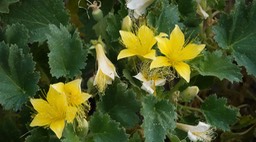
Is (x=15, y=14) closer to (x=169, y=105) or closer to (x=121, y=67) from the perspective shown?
(x=121, y=67)

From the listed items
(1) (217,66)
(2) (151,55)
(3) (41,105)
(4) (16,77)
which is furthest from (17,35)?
(1) (217,66)

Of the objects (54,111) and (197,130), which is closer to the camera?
(54,111)

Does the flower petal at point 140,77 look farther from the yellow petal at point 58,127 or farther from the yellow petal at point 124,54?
the yellow petal at point 58,127

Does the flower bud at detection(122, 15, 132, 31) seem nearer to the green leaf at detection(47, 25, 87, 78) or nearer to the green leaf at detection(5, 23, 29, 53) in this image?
the green leaf at detection(47, 25, 87, 78)

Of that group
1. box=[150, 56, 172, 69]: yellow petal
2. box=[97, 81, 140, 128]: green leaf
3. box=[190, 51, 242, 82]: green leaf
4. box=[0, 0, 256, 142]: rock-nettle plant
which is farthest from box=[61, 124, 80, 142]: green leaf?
box=[190, 51, 242, 82]: green leaf

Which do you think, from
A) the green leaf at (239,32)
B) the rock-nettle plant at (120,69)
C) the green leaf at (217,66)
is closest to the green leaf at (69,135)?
the rock-nettle plant at (120,69)

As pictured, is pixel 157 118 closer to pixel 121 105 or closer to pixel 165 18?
pixel 121 105

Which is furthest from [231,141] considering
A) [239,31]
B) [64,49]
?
[64,49]
